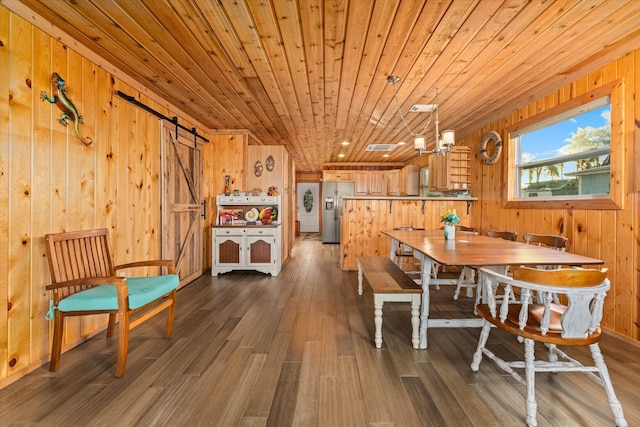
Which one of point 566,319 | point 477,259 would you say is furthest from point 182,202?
point 566,319

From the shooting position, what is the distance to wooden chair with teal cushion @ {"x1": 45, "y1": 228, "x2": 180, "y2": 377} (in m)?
1.77

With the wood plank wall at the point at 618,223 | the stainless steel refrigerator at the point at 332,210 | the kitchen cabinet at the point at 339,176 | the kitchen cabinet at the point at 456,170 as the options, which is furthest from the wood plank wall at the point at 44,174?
the kitchen cabinet at the point at 339,176

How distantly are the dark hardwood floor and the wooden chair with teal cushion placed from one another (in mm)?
214

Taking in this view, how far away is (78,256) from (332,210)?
21.3 ft

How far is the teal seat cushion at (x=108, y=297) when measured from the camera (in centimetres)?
177

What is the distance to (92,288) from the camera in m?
2.04

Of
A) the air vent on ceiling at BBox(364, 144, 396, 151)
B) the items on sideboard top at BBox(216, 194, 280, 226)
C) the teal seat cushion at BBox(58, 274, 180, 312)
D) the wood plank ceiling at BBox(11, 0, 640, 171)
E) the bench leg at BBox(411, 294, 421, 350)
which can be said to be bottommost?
the bench leg at BBox(411, 294, 421, 350)

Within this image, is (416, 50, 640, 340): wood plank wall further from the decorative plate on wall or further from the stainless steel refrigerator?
the stainless steel refrigerator

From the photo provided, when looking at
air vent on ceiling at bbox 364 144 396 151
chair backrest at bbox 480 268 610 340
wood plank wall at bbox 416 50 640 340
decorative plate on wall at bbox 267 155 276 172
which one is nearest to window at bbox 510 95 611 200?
wood plank wall at bbox 416 50 640 340

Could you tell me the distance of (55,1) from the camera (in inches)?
69.7

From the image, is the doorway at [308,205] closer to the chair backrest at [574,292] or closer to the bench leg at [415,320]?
the bench leg at [415,320]

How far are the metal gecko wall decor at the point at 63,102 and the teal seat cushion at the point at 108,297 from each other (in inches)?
49.8

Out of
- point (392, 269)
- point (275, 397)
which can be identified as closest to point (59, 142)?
point (275, 397)

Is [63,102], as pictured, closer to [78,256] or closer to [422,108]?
[78,256]
